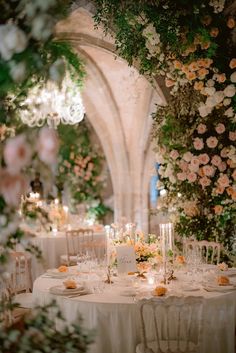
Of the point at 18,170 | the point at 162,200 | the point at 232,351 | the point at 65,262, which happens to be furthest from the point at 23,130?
the point at 65,262

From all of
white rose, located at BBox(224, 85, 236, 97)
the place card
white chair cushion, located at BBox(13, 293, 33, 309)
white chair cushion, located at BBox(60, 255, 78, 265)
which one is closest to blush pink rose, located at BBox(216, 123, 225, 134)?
white rose, located at BBox(224, 85, 236, 97)

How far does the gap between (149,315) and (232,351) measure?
87 centimetres

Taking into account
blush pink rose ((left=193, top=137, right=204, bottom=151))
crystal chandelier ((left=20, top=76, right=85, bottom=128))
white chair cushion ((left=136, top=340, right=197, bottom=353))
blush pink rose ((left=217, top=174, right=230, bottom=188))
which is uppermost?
crystal chandelier ((left=20, top=76, right=85, bottom=128))

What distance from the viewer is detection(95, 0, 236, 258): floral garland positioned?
5160 millimetres

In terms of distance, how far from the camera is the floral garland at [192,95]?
16.9ft

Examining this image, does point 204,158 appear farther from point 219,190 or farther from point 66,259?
point 66,259

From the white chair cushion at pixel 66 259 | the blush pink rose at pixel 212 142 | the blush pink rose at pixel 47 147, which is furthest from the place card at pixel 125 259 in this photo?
the white chair cushion at pixel 66 259

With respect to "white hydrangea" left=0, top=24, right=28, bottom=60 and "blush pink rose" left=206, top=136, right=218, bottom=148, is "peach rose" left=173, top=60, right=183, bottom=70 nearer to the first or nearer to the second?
"blush pink rose" left=206, top=136, right=218, bottom=148

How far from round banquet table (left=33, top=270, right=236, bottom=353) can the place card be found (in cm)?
34

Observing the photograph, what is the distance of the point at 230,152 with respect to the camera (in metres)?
5.42

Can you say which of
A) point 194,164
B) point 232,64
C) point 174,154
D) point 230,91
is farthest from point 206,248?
point 232,64

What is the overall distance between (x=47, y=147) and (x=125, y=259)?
2.81 metres

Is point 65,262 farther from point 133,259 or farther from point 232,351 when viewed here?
point 232,351

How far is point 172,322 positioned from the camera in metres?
3.90
